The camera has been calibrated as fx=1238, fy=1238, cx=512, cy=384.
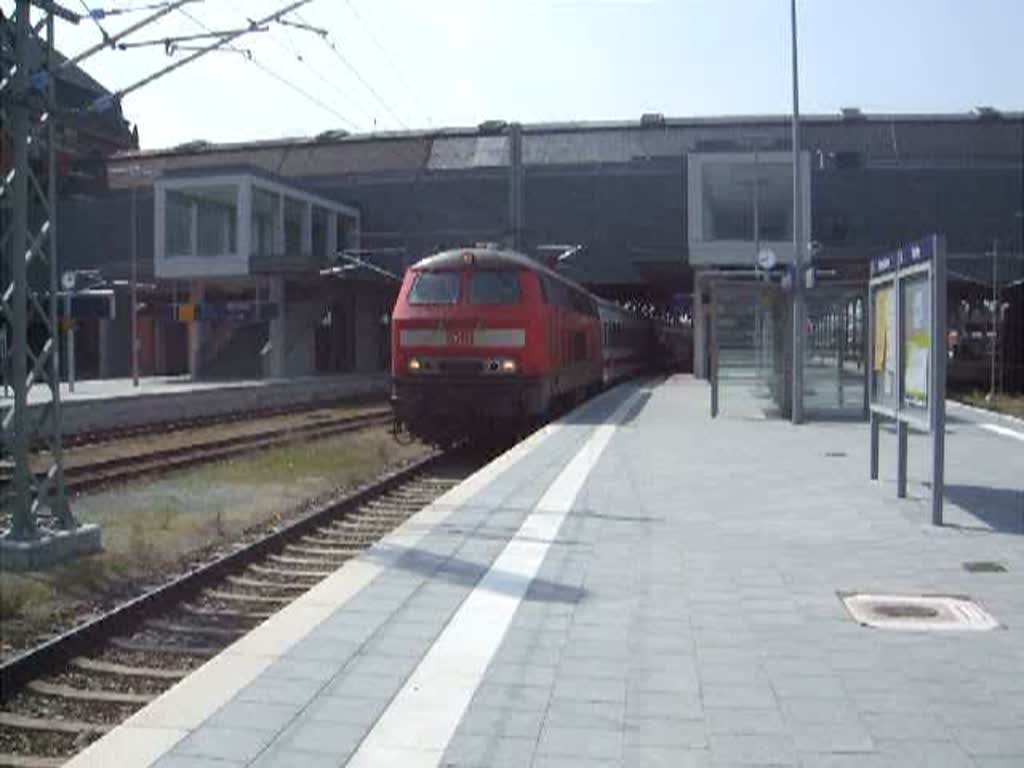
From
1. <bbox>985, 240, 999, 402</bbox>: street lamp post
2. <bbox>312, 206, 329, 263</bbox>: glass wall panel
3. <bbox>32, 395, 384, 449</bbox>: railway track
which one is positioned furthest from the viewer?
<bbox>312, 206, 329, 263</bbox>: glass wall panel

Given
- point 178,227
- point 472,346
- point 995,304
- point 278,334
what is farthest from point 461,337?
point 178,227

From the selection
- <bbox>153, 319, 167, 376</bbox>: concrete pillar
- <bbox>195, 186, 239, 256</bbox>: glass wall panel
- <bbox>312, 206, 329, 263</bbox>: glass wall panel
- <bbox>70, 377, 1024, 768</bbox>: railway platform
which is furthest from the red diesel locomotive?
<bbox>153, 319, 167, 376</bbox>: concrete pillar

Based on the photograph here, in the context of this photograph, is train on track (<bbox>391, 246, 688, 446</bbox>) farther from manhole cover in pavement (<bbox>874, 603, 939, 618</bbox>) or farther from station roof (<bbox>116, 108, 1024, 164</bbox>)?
station roof (<bbox>116, 108, 1024, 164</bbox>)

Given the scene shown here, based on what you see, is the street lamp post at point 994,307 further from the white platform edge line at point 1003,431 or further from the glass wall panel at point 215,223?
the glass wall panel at point 215,223

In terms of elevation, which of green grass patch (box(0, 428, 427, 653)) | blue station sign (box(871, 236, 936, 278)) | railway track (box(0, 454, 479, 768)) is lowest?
railway track (box(0, 454, 479, 768))

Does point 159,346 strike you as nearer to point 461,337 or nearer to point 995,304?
point 995,304

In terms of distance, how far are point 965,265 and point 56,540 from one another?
48699mm

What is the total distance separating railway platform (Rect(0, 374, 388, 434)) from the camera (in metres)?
24.3

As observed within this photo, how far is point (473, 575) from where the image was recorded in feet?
25.4

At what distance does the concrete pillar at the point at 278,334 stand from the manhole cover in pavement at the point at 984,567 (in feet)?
132

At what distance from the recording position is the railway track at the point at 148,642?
5887 mm

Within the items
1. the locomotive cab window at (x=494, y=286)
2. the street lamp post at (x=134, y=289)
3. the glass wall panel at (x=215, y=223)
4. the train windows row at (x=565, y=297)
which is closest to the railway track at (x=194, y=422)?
the locomotive cab window at (x=494, y=286)

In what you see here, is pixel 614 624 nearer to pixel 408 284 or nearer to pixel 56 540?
pixel 56 540

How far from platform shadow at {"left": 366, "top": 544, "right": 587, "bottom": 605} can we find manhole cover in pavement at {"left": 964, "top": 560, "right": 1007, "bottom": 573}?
2564mm
